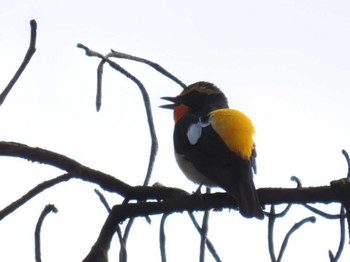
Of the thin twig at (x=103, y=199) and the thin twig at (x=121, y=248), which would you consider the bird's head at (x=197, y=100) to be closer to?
the thin twig at (x=103, y=199)

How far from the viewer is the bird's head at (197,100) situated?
6082 mm

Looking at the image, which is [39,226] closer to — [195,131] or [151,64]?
[151,64]

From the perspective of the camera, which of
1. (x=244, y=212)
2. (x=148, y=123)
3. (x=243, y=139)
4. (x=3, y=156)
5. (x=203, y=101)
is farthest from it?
(x=203, y=101)

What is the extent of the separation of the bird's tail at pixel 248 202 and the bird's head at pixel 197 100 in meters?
2.22

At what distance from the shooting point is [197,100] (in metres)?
6.20

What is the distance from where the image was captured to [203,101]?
621cm

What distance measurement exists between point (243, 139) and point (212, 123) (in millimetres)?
419

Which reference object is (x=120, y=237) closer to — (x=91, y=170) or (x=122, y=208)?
(x=122, y=208)

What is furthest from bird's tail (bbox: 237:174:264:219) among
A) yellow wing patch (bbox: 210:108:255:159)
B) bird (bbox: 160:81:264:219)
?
yellow wing patch (bbox: 210:108:255:159)

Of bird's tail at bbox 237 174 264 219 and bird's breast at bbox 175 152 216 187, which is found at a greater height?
bird's breast at bbox 175 152 216 187

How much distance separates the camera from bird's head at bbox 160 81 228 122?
608cm

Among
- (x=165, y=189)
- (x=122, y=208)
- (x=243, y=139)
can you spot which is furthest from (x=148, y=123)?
(x=243, y=139)

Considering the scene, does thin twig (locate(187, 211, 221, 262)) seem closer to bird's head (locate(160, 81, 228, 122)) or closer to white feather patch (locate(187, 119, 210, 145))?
white feather patch (locate(187, 119, 210, 145))

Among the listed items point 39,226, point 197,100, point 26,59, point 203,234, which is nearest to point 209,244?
point 203,234
